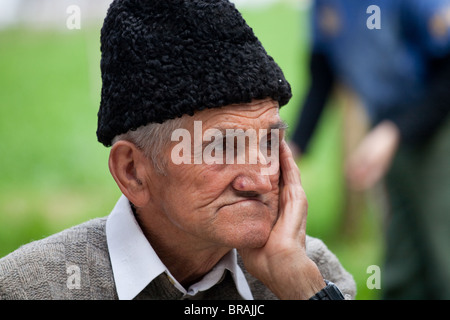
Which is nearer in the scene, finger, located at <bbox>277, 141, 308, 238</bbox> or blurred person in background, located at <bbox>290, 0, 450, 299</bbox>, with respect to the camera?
finger, located at <bbox>277, 141, 308, 238</bbox>

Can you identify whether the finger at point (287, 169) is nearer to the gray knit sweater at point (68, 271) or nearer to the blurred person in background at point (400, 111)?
the gray knit sweater at point (68, 271)

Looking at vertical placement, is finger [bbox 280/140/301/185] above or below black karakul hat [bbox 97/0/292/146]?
below

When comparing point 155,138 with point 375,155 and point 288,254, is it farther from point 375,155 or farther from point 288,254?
point 375,155

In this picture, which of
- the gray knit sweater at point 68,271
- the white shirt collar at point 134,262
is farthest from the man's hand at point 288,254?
the gray knit sweater at point 68,271

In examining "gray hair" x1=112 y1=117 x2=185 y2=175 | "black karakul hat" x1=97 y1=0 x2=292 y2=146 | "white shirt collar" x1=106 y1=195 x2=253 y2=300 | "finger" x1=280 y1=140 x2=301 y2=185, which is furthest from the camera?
"finger" x1=280 y1=140 x2=301 y2=185

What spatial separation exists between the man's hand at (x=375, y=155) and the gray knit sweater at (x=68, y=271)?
2.29 metres

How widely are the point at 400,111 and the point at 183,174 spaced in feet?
10.2

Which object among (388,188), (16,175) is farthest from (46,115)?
(388,188)

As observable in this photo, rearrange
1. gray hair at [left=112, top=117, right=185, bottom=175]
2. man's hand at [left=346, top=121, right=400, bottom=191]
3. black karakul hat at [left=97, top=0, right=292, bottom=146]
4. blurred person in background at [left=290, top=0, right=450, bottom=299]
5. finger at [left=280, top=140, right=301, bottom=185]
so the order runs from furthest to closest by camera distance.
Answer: blurred person in background at [left=290, top=0, right=450, bottom=299]
man's hand at [left=346, top=121, right=400, bottom=191]
finger at [left=280, top=140, right=301, bottom=185]
gray hair at [left=112, top=117, right=185, bottom=175]
black karakul hat at [left=97, top=0, right=292, bottom=146]

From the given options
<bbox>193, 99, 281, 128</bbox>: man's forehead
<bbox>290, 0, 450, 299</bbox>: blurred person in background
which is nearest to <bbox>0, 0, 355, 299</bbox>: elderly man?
<bbox>193, 99, 281, 128</bbox>: man's forehead

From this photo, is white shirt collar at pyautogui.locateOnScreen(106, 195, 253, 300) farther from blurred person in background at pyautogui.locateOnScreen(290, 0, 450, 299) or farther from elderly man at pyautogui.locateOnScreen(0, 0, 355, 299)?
blurred person in background at pyautogui.locateOnScreen(290, 0, 450, 299)

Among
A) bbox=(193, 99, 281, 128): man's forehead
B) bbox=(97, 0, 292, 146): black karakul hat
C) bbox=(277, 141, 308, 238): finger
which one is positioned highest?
bbox=(97, 0, 292, 146): black karakul hat

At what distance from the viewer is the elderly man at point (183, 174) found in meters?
2.42

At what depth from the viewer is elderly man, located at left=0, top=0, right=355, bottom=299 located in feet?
7.93
